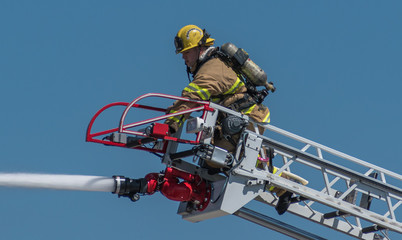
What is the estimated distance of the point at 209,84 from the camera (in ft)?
51.2

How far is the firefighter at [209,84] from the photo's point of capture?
15531 millimetres

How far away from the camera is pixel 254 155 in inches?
616

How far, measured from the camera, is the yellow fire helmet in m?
16.4

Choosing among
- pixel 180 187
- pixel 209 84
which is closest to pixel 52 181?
pixel 180 187

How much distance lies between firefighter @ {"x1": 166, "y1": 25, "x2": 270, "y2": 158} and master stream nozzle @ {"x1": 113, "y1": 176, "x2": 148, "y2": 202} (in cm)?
103

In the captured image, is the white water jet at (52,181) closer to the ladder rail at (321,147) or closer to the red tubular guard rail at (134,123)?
the red tubular guard rail at (134,123)

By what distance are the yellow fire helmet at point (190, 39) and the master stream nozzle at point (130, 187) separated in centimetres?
228

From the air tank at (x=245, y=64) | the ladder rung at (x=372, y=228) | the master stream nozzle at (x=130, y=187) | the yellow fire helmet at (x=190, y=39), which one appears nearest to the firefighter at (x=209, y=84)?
the yellow fire helmet at (x=190, y=39)

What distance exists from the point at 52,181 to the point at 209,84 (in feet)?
9.18

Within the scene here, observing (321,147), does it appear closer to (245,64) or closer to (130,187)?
(245,64)

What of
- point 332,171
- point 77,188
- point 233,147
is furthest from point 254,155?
point 77,188

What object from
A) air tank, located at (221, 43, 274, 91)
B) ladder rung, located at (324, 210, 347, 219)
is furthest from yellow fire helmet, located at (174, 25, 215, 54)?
ladder rung, located at (324, 210, 347, 219)

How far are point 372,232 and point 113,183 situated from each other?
15.1ft

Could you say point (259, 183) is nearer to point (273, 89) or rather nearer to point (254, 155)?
point (254, 155)
